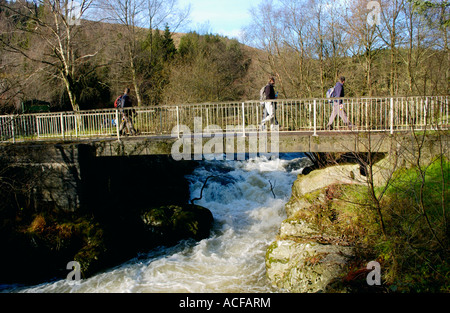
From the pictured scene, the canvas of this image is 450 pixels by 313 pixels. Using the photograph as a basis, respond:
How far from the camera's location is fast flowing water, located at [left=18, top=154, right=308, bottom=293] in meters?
8.65

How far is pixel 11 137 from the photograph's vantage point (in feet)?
43.9

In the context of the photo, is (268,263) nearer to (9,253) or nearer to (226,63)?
(9,253)

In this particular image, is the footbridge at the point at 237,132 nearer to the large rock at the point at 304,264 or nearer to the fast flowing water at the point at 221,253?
the large rock at the point at 304,264

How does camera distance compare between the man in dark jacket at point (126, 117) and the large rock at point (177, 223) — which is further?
the man in dark jacket at point (126, 117)

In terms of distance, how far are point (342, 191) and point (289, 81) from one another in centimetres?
1354

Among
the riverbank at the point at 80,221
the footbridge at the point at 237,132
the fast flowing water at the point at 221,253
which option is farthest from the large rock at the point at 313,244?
the riverbank at the point at 80,221

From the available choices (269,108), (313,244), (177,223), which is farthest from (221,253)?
(269,108)

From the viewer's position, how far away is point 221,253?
10305 millimetres

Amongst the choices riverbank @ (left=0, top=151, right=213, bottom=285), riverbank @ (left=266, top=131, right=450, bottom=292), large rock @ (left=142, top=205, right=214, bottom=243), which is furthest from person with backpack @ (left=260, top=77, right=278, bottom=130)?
riverbank @ (left=0, top=151, right=213, bottom=285)

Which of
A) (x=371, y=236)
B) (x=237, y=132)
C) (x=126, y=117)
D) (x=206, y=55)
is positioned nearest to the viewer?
(x=371, y=236)

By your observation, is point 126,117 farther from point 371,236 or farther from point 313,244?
point 371,236

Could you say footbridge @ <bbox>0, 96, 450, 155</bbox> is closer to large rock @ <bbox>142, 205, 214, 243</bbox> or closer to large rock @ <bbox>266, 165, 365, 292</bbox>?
large rock @ <bbox>266, 165, 365, 292</bbox>

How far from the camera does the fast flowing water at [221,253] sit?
865 cm
